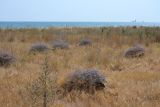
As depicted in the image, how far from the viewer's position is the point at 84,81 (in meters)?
7.45

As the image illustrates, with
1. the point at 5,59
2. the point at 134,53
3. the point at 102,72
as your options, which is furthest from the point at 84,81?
the point at 134,53

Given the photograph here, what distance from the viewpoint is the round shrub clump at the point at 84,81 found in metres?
7.40

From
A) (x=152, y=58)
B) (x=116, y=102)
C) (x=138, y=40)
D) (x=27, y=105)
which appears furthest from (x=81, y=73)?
(x=138, y=40)

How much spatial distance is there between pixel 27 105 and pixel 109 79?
2.97 m

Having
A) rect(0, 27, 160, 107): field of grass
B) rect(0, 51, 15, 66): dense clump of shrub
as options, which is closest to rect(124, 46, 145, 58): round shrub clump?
rect(0, 27, 160, 107): field of grass

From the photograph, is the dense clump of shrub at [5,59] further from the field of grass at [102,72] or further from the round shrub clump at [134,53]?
the round shrub clump at [134,53]

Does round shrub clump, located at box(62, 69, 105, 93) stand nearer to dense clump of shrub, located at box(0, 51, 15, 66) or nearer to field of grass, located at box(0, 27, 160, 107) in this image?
field of grass, located at box(0, 27, 160, 107)

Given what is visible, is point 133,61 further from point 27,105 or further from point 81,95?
point 27,105

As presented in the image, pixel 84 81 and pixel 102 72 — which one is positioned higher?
pixel 84 81

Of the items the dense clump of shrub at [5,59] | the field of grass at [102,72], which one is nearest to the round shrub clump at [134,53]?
the field of grass at [102,72]

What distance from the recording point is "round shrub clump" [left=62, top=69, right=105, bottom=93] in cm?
740

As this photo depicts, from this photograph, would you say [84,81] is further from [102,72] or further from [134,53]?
[134,53]

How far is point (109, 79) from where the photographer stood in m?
8.38

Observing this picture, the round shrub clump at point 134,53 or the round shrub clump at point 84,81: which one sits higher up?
the round shrub clump at point 84,81
